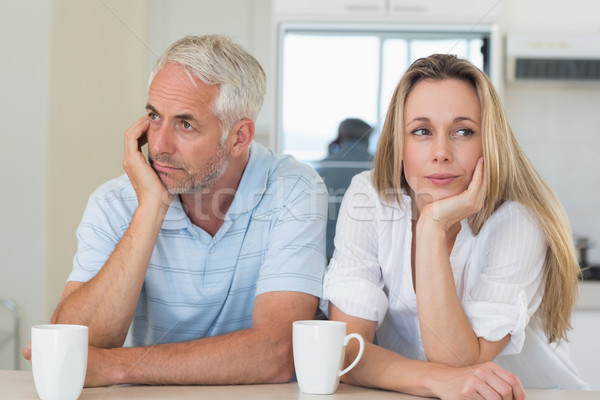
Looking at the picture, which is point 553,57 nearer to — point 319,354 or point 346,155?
point 346,155

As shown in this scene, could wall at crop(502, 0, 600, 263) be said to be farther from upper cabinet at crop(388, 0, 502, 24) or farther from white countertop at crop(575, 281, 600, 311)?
white countertop at crop(575, 281, 600, 311)

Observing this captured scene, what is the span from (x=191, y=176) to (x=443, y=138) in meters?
0.50

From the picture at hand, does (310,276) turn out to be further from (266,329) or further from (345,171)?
(345,171)

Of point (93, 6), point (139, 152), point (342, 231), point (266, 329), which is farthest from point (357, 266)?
point (93, 6)

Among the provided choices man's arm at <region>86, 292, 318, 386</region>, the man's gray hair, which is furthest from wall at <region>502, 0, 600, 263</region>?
man's arm at <region>86, 292, 318, 386</region>

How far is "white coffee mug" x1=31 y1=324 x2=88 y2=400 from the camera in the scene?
2.60 feet

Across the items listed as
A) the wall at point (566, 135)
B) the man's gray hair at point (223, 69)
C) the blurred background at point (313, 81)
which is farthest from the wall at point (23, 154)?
the wall at point (566, 135)

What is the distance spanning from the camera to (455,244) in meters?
1.24

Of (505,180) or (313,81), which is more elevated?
(313,81)

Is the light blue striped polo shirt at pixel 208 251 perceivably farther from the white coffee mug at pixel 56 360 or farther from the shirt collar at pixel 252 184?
the white coffee mug at pixel 56 360

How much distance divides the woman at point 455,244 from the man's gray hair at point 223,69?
302 mm

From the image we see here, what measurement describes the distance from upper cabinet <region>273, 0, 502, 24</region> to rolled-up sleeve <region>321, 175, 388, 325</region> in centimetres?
158

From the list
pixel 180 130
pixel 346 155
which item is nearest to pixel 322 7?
pixel 346 155

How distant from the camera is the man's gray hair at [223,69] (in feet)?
4.11
